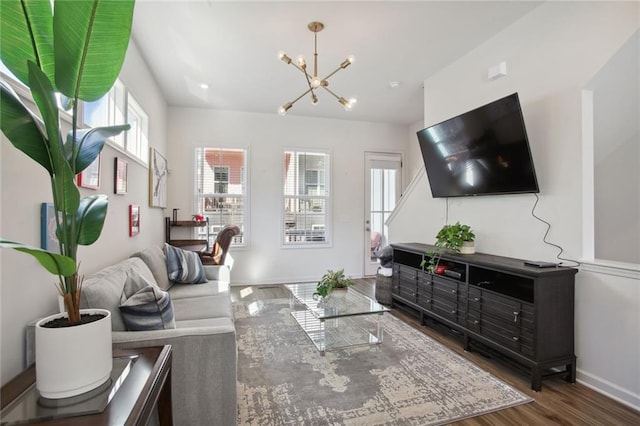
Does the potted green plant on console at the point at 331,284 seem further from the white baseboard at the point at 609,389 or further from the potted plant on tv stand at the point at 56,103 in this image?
the potted plant on tv stand at the point at 56,103

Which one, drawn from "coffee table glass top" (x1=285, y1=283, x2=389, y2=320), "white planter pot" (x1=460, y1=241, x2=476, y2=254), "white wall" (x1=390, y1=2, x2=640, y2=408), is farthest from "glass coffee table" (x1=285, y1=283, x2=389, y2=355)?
"white wall" (x1=390, y1=2, x2=640, y2=408)

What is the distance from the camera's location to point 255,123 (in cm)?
536

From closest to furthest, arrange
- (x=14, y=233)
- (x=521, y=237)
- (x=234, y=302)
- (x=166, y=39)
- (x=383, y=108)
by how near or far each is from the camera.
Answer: (x=14, y=233) < (x=521, y=237) < (x=166, y=39) < (x=234, y=302) < (x=383, y=108)

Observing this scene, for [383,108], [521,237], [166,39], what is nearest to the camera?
[521,237]

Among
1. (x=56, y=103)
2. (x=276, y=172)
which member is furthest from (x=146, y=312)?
(x=276, y=172)

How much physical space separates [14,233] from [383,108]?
4758 mm

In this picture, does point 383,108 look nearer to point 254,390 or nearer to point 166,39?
point 166,39

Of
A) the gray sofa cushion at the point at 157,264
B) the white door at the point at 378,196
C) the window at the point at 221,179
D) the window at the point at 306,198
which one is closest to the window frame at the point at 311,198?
the window at the point at 306,198

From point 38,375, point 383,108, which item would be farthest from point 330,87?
point 38,375

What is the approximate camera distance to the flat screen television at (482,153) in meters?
2.57

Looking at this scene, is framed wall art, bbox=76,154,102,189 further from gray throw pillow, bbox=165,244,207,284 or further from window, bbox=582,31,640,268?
window, bbox=582,31,640,268

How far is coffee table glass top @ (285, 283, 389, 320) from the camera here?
2.66m

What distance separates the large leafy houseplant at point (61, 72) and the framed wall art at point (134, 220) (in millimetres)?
2163

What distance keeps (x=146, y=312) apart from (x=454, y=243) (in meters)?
2.61
